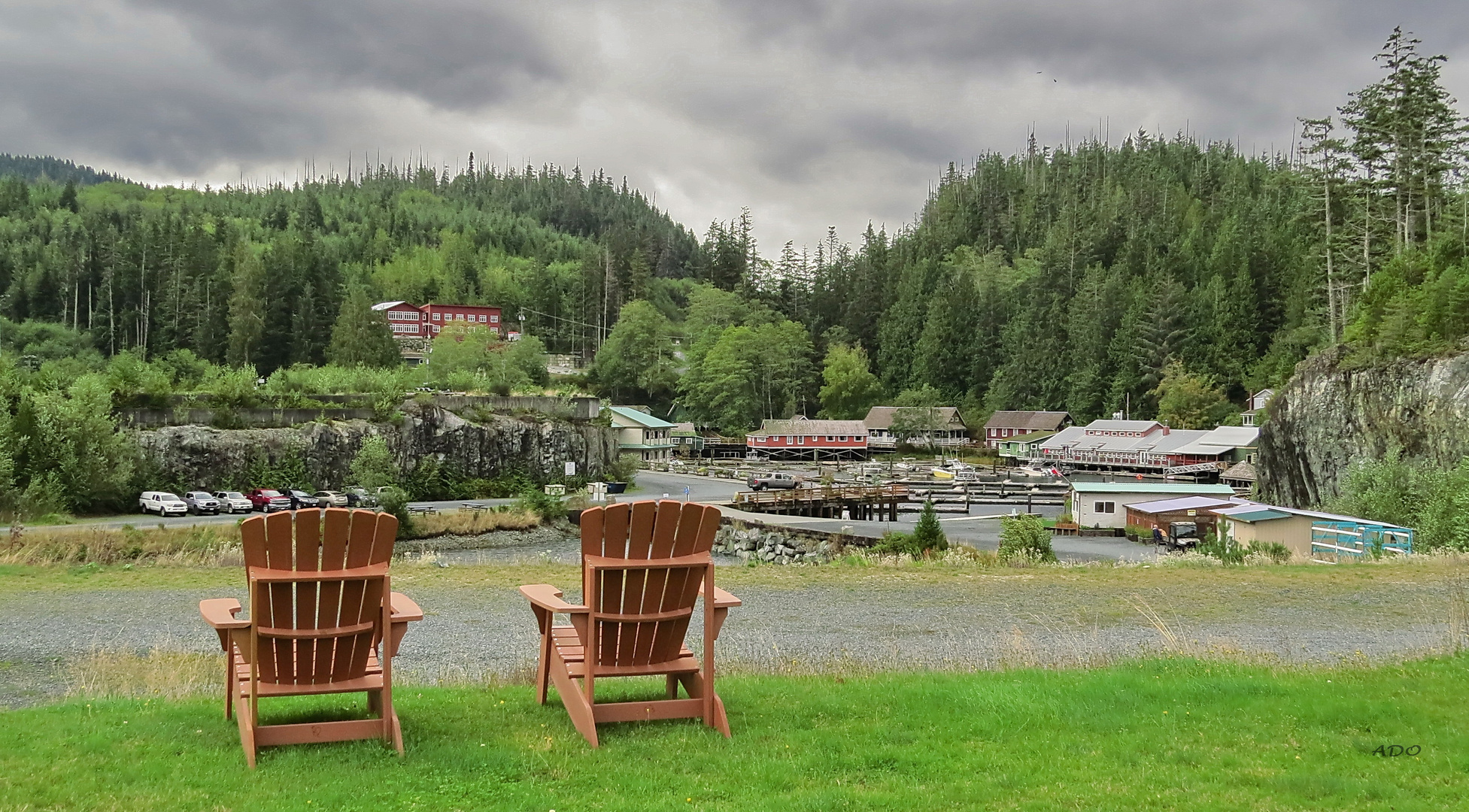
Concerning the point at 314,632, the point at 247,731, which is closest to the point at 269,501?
the point at 247,731

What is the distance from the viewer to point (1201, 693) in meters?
6.24

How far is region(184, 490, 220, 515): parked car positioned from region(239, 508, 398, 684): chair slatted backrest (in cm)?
3403

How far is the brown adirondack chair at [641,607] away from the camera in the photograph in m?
5.29

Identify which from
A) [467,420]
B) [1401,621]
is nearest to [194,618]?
[1401,621]

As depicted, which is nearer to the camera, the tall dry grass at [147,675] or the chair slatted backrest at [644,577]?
the chair slatted backrest at [644,577]

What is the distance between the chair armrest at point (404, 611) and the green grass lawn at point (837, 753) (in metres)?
0.66

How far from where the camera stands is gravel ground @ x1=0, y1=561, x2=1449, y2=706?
8.84 m

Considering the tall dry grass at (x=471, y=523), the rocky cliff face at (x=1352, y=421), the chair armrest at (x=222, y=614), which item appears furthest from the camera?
the tall dry grass at (x=471, y=523)

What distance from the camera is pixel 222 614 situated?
5.33 m

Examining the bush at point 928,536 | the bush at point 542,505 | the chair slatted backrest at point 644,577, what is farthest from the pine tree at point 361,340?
the chair slatted backrest at point 644,577

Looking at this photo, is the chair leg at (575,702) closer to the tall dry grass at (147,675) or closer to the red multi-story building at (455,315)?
the tall dry grass at (147,675)

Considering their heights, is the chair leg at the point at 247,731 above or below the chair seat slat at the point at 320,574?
below

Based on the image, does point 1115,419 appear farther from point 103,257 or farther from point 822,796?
point 103,257

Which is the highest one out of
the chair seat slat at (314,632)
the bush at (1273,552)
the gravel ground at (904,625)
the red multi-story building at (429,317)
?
the red multi-story building at (429,317)
